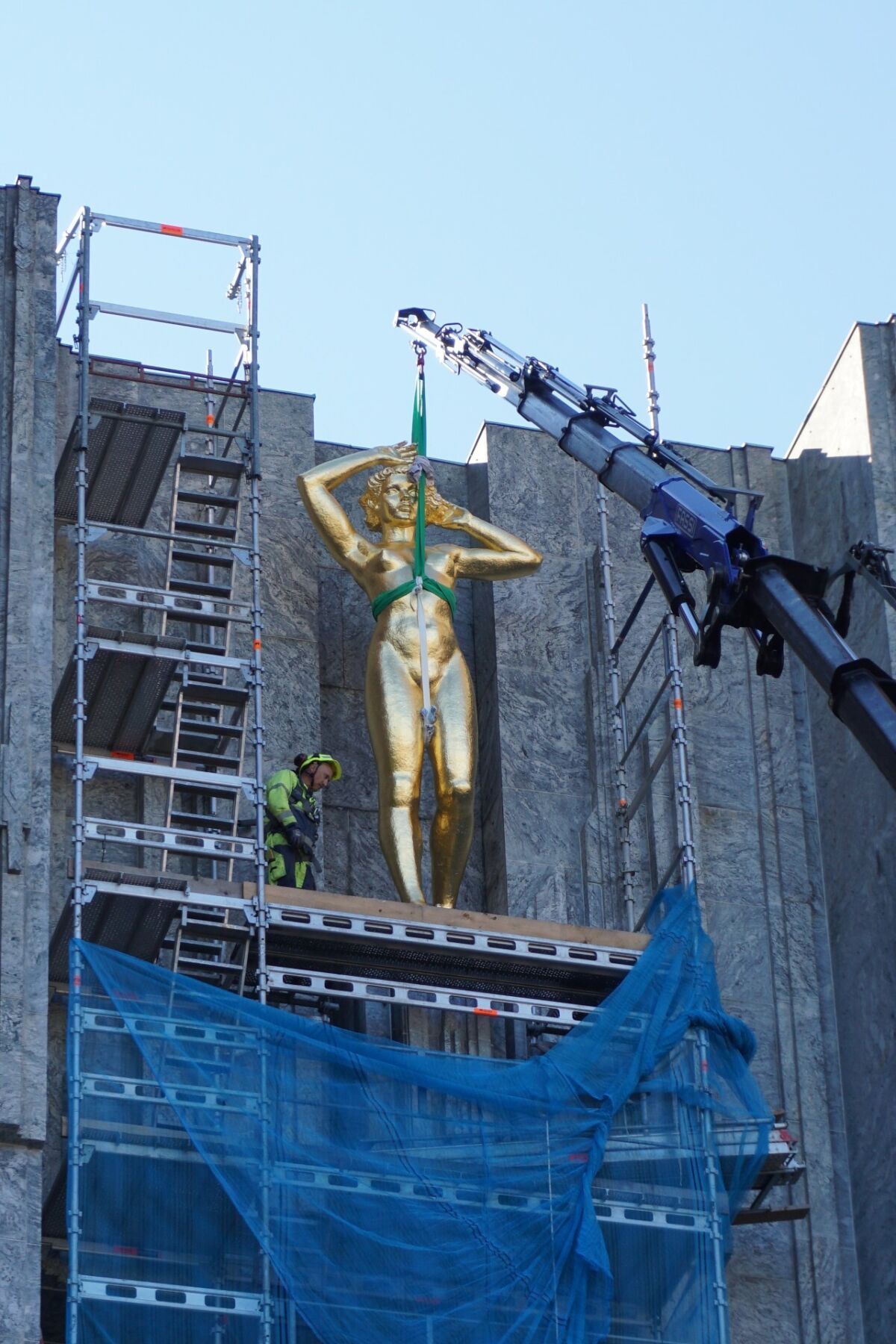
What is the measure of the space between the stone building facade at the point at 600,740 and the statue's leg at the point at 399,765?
0.82 m

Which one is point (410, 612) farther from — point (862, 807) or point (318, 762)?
point (862, 807)

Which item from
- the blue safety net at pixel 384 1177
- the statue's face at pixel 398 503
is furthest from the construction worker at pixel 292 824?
the statue's face at pixel 398 503

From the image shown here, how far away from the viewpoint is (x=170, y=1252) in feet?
61.9

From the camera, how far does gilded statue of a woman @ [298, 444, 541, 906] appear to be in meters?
21.8

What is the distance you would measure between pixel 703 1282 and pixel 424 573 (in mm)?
5001

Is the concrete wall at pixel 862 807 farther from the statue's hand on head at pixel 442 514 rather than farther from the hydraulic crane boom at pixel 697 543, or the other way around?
the statue's hand on head at pixel 442 514

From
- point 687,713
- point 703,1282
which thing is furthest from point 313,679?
point 703,1282

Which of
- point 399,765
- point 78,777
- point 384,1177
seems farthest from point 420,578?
point 384,1177

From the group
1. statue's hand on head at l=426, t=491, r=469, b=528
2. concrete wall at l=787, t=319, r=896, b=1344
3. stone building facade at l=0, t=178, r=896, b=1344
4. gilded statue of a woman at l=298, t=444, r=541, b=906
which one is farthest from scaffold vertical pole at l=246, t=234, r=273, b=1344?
concrete wall at l=787, t=319, r=896, b=1344

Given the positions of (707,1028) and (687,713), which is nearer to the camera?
(707,1028)

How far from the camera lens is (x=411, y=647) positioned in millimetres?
22109

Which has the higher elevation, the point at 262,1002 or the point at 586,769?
the point at 586,769

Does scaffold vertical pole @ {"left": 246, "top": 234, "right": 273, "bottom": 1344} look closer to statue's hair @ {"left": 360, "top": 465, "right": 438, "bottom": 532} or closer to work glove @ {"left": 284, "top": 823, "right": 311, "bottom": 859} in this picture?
work glove @ {"left": 284, "top": 823, "right": 311, "bottom": 859}

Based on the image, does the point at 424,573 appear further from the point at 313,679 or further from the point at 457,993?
the point at 457,993
